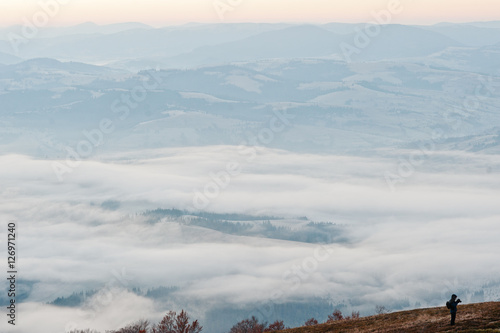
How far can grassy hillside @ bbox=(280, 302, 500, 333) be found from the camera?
2069 inches

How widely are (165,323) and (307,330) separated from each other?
61.1m

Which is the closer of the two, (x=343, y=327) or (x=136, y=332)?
(x=343, y=327)

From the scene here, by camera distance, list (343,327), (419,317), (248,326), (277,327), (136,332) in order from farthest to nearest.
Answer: (248,326) → (277,327) → (136,332) → (343,327) → (419,317)

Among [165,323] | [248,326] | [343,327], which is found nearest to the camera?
[343,327]

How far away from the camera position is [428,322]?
58875 mm

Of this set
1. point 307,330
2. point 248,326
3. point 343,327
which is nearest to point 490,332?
point 343,327

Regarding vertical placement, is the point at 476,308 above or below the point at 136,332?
below

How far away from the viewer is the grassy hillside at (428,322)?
52562 mm

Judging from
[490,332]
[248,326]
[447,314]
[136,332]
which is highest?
[248,326]

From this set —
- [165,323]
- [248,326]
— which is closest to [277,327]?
[248,326]

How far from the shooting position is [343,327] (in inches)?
2744

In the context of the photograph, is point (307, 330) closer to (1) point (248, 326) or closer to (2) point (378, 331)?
(2) point (378, 331)

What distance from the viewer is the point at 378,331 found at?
60.9m

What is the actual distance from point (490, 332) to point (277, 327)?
9751 cm
